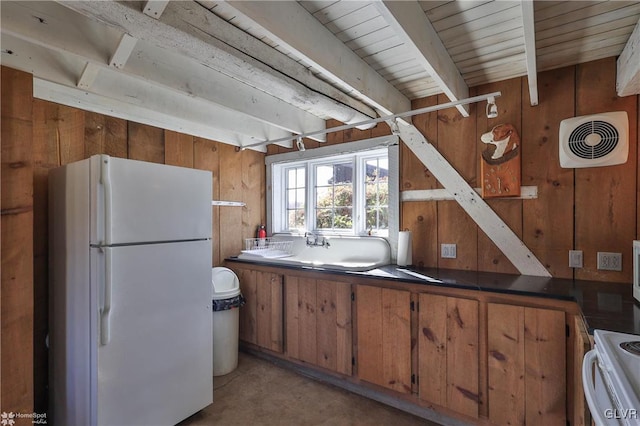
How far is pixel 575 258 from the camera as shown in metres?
2.00

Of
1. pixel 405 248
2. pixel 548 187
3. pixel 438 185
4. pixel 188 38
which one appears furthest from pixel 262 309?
pixel 548 187

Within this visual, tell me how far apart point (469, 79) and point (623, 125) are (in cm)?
95

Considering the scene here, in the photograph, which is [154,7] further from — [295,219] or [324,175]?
[295,219]

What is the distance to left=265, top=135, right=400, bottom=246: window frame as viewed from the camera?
2.69m

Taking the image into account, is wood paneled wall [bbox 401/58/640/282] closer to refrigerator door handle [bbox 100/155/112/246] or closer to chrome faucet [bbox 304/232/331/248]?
chrome faucet [bbox 304/232/331/248]

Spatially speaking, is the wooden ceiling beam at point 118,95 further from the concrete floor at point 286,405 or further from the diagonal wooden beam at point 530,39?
the concrete floor at point 286,405

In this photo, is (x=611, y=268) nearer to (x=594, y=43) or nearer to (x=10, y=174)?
(x=594, y=43)

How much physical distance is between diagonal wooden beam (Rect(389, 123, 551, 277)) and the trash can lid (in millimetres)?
1914

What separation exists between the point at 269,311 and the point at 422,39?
2400 mm

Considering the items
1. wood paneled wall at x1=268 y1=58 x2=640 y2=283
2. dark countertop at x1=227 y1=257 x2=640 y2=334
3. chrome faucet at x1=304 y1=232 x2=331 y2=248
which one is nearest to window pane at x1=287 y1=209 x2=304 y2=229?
chrome faucet at x1=304 y1=232 x2=331 y2=248

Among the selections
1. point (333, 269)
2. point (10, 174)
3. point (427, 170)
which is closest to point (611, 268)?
point (427, 170)

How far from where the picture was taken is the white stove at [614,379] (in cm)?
80

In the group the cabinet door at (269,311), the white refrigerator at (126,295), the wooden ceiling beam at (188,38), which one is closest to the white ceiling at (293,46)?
the wooden ceiling beam at (188,38)

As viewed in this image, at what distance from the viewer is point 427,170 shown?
254 cm
